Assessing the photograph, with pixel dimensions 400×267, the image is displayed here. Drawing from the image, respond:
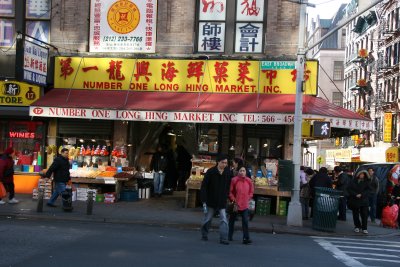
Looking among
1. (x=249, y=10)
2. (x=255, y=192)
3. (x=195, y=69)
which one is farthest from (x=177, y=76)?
(x=255, y=192)

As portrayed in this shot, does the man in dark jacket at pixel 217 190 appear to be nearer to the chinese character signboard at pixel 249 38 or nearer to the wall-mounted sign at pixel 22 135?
the chinese character signboard at pixel 249 38

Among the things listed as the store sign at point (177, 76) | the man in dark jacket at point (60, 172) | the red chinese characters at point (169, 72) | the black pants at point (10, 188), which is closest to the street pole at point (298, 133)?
the store sign at point (177, 76)

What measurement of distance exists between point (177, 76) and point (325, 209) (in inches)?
260

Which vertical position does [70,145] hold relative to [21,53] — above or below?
below

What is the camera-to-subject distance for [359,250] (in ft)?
34.4

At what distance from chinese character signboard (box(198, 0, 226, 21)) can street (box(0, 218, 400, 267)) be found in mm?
7995

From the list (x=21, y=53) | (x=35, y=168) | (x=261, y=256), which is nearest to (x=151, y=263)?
(x=261, y=256)

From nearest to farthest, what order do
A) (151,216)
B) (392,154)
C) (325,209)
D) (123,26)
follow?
(325,209), (151,216), (123,26), (392,154)

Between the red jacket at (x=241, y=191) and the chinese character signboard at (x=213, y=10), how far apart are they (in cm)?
828

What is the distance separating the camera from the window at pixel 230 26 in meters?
17.2

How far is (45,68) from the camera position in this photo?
54.6 ft

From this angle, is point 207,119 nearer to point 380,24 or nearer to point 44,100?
point 44,100

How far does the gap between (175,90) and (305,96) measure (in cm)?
414

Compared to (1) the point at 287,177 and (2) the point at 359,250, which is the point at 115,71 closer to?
(1) the point at 287,177
